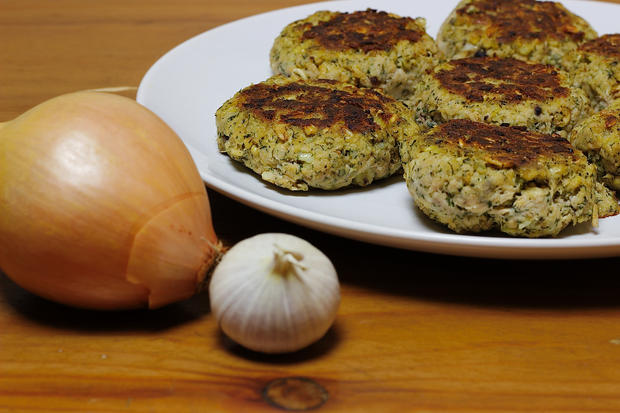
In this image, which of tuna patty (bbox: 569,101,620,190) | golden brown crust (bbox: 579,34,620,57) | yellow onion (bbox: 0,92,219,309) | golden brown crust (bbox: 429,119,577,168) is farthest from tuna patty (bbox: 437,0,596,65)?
yellow onion (bbox: 0,92,219,309)

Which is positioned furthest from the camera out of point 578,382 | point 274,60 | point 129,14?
point 129,14

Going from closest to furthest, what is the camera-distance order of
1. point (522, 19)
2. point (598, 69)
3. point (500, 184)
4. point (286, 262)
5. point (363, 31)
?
point (286, 262), point (500, 184), point (598, 69), point (363, 31), point (522, 19)

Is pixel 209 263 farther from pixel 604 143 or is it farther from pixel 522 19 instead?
pixel 522 19

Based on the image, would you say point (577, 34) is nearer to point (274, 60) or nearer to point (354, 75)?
point (354, 75)

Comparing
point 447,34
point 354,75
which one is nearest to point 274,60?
point 354,75

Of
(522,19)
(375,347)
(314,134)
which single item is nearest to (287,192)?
(314,134)

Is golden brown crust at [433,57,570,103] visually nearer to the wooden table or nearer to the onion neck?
the wooden table
